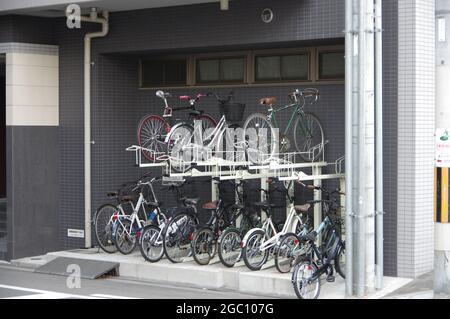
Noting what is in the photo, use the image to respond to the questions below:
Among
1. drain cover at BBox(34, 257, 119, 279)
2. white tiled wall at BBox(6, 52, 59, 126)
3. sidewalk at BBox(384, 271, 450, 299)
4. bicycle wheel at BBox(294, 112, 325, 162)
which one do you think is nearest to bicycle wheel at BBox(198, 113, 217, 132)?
bicycle wheel at BBox(294, 112, 325, 162)

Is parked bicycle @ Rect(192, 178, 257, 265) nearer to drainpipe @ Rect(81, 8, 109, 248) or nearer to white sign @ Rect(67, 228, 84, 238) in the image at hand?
drainpipe @ Rect(81, 8, 109, 248)

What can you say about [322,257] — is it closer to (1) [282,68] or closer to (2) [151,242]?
(2) [151,242]

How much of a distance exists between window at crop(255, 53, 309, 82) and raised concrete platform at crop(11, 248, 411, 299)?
3229mm

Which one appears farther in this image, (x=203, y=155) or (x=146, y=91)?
(x=146, y=91)

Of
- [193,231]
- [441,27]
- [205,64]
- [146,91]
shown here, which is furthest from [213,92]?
[441,27]

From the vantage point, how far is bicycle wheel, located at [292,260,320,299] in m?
11.2

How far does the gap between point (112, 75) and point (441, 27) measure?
22.6 ft

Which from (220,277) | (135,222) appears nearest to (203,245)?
(220,277)

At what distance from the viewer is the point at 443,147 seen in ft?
34.9

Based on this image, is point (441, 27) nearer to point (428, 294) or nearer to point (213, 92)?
point (428, 294)

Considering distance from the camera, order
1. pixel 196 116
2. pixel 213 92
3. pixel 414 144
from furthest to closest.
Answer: pixel 213 92
pixel 196 116
pixel 414 144

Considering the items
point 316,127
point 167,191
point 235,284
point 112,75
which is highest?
point 112,75

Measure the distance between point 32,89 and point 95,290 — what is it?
4.61 meters

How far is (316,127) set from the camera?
44.9ft
